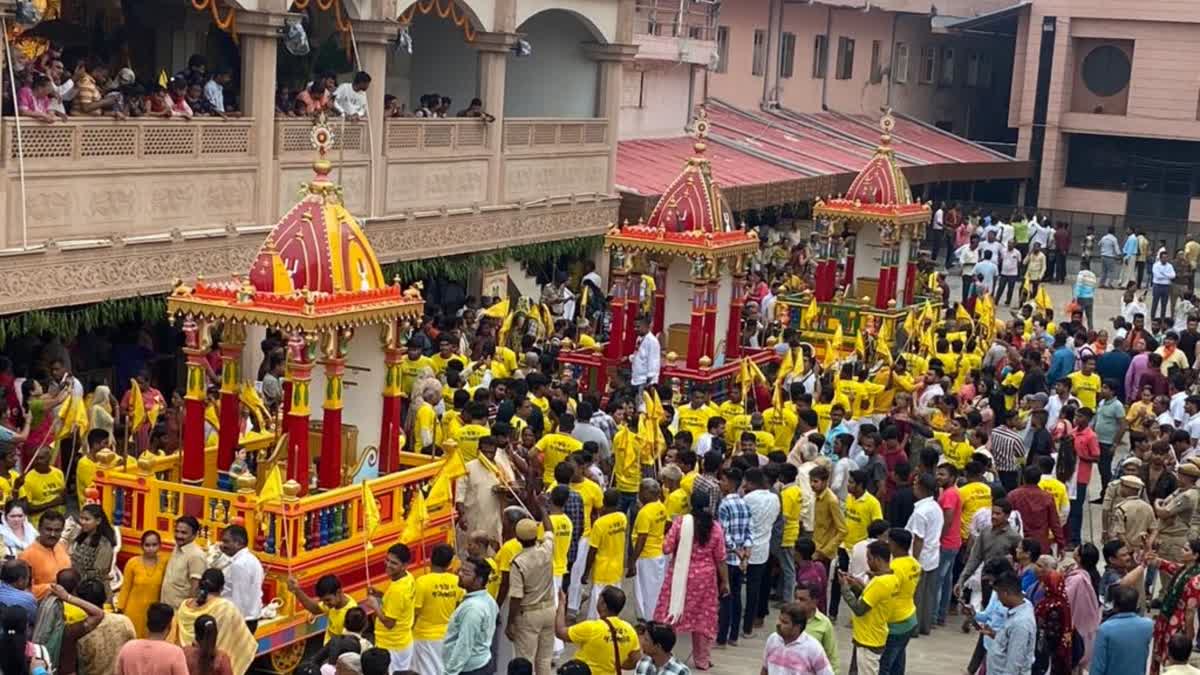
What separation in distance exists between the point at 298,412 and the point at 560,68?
1748 cm

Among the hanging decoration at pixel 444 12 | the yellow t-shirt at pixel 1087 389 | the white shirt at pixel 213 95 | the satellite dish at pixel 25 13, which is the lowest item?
the yellow t-shirt at pixel 1087 389

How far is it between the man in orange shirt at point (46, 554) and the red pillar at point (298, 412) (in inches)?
98.2

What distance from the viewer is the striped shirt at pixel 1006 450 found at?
1731 centimetres

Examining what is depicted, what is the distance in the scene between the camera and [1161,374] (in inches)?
866

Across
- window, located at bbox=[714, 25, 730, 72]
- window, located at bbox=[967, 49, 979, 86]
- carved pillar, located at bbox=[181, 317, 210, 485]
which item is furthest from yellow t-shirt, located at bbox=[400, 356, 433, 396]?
window, located at bbox=[967, 49, 979, 86]

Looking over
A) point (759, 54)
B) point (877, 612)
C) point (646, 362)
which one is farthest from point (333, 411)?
point (759, 54)

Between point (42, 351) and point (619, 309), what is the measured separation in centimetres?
690

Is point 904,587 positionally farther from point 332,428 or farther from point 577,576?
point 332,428

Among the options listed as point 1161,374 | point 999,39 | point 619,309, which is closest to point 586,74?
point 619,309

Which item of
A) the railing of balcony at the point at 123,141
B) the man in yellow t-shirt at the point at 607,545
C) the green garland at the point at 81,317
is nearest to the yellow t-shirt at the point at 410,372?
the green garland at the point at 81,317

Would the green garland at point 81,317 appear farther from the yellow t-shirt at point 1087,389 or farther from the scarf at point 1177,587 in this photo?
the scarf at point 1177,587

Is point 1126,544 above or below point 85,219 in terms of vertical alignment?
below

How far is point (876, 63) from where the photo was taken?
160ft

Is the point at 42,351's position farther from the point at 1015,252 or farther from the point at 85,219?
the point at 1015,252
